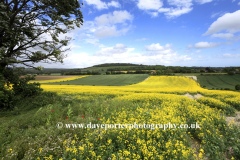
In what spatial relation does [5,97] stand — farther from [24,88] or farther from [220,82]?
[220,82]

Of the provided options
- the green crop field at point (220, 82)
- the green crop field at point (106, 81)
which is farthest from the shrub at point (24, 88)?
the green crop field at point (220, 82)

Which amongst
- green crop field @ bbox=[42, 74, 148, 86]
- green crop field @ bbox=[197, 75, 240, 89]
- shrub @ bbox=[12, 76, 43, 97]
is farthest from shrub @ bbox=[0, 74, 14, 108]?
green crop field @ bbox=[197, 75, 240, 89]

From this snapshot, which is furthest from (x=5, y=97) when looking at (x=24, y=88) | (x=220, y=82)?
(x=220, y=82)

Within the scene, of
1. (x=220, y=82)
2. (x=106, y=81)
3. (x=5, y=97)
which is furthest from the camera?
(x=106, y=81)

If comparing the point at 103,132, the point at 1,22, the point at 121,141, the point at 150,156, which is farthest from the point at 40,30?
the point at 150,156

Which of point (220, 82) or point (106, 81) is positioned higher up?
point (106, 81)

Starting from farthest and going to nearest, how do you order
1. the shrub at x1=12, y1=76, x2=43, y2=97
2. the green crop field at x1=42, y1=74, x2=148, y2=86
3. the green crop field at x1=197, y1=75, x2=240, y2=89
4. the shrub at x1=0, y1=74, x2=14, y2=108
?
the green crop field at x1=42, y1=74, x2=148, y2=86 < the green crop field at x1=197, y1=75, x2=240, y2=89 < the shrub at x1=12, y1=76, x2=43, y2=97 < the shrub at x1=0, y1=74, x2=14, y2=108

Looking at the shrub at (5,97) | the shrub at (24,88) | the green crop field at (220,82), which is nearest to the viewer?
the shrub at (5,97)

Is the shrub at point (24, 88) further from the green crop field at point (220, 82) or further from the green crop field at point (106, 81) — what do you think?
the green crop field at point (220, 82)

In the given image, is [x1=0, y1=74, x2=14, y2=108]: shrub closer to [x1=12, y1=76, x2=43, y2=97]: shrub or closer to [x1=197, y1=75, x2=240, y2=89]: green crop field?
[x1=12, y1=76, x2=43, y2=97]: shrub

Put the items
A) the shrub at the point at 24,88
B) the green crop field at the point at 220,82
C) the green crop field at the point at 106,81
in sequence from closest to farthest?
the shrub at the point at 24,88 < the green crop field at the point at 220,82 < the green crop field at the point at 106,81

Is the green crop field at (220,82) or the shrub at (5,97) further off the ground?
the shrub at (5,97)

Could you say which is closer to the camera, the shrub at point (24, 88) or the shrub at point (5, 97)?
the shrub at point (5, 97)

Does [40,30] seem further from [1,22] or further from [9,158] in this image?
[9,158]
